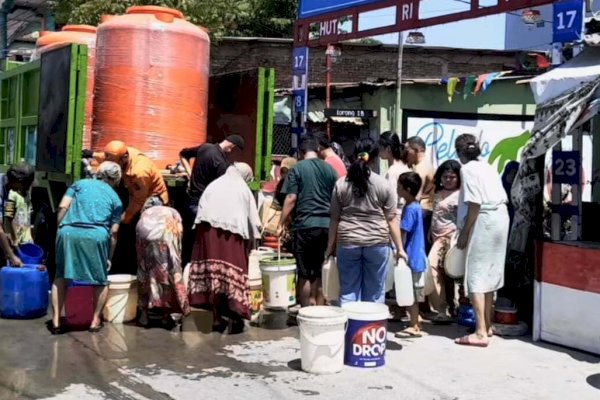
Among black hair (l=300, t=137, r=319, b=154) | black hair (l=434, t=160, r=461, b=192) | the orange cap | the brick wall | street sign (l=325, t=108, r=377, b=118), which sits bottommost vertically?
black hair (l=434, t=160, r=461, b=192)

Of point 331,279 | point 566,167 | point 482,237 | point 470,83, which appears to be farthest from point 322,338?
point 470,83

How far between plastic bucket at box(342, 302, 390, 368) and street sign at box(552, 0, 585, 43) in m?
3.00

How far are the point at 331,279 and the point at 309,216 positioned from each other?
30.4 inches

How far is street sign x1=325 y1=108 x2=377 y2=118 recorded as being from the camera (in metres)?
15.9

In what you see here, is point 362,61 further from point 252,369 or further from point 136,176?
point 252,369

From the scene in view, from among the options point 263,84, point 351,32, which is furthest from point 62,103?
point 351,32

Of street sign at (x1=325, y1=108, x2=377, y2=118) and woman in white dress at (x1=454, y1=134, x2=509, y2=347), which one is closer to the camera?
woman in white dress at (x1=454, y1=134, x2=509, y2=347)

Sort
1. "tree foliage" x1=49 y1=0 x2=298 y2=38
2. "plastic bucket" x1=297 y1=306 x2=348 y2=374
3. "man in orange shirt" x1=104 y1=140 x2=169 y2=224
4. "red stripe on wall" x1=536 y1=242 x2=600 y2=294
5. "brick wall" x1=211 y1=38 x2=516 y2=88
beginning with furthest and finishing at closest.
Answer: "brick wall" x1=211 y1=38 x2=516 y2=88, "tree foliage" x1=49 y1=0 x2=298 y2=38, "man in orange shirt" x1=104 y1=140 x2=169 y2=224, "red stripe on wall" x1=536 y1=242 x2=600 y2=294, "plastic bucket" x1=297 y1=306 x2=348 y2=374

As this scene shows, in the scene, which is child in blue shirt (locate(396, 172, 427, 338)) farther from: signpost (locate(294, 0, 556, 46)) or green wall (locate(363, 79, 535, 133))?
green wall (locate(363, 79, 535, 133))

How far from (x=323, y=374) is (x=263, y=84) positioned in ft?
12.6

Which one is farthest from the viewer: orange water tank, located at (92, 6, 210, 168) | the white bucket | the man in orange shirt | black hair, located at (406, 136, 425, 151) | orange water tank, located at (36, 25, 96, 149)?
orange water tank, located at (36, 25, 96, 149)

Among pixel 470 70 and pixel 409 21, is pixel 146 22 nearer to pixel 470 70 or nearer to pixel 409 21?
pixel 409 21

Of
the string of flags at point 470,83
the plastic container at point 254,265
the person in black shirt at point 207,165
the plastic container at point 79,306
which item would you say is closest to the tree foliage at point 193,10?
the string of flags at point 470,83

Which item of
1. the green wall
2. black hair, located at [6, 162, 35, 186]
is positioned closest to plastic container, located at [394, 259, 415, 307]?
black hair, located at [6, 162, 35, 186]
